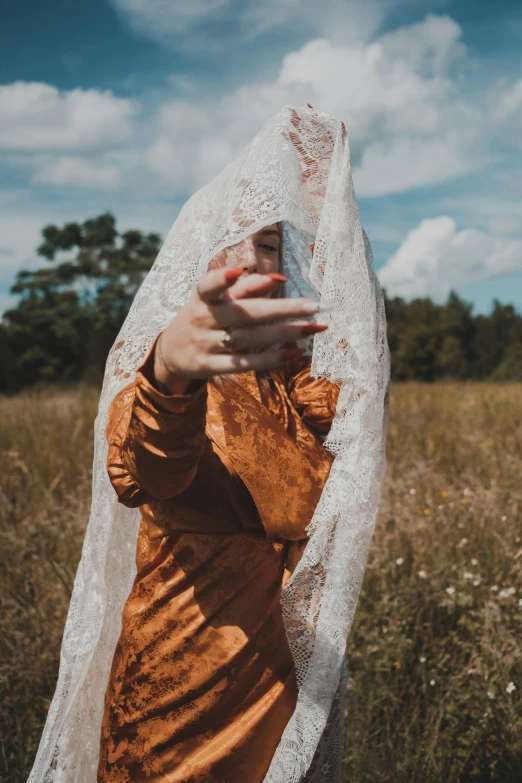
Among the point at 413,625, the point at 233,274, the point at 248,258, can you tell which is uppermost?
the point at 248,258

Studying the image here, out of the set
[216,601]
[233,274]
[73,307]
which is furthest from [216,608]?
[73,307]

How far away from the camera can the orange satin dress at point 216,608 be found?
1.26 metres

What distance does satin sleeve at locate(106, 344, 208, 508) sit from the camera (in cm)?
95

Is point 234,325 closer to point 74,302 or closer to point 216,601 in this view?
point 216,601

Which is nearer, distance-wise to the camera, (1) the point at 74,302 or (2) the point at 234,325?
(2) the point at 234,325

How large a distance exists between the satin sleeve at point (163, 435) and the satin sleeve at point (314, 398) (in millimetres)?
529

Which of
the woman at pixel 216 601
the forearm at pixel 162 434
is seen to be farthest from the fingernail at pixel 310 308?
the woman at pixel 216 601

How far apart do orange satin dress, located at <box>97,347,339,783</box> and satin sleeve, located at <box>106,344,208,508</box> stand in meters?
0.17

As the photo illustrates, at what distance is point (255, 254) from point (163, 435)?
591 mm

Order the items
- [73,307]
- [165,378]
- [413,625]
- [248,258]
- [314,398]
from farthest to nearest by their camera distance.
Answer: [73,307] < [413,625] < [314,398] < [248,258] < [165,378]

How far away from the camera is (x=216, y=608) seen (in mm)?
1312

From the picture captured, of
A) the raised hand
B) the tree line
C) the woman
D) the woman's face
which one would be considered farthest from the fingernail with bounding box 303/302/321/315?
the tree line

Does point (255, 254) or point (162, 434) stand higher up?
point (255, 254)

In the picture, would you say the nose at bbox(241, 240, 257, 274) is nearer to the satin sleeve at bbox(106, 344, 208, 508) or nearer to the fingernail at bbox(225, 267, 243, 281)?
the satin sleeve at bbox(106, 344, 208, 508)
